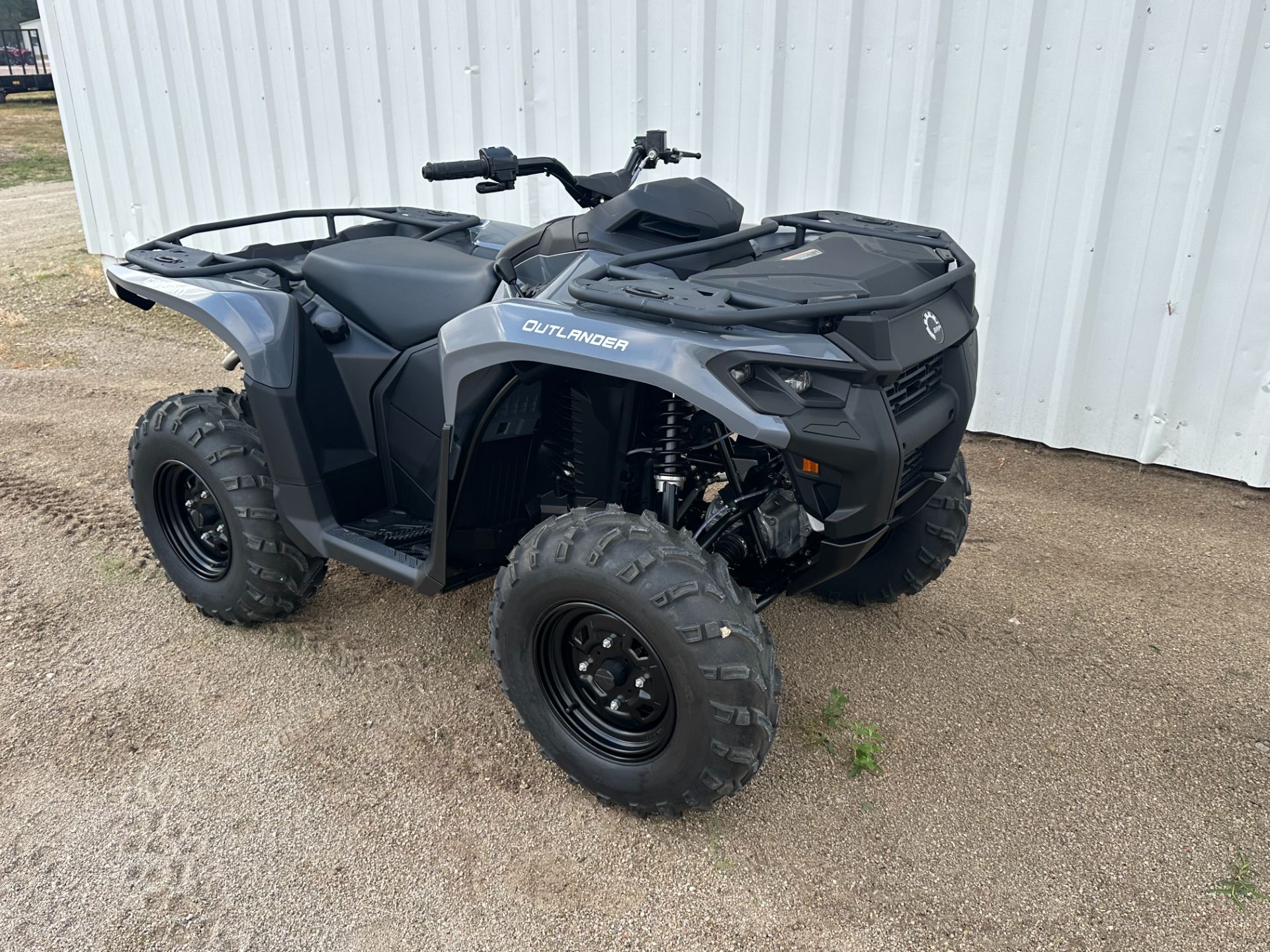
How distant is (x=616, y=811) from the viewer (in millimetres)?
2576

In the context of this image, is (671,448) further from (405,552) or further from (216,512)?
(216,512)

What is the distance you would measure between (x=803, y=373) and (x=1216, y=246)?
3054 millimetres

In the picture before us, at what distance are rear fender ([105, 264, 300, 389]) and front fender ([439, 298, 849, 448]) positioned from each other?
0.71m

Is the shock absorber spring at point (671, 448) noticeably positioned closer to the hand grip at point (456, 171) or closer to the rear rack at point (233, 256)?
the hand grip at point (456, 171)

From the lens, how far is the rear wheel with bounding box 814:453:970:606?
305 centimetres

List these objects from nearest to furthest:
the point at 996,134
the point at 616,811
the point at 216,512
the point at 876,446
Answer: the point at 876,446
the point at 616,811
the point at 216,512
the point at 996,134

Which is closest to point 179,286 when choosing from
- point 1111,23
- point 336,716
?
point 336,716

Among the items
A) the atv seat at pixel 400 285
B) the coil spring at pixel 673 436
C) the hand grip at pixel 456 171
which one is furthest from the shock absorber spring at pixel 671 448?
the hand grip at pixel 456 171

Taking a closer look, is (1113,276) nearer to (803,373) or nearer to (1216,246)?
(1216,246)

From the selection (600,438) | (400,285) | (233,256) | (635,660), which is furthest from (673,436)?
(233,256)

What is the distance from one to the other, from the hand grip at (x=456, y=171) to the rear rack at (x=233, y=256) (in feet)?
2.30

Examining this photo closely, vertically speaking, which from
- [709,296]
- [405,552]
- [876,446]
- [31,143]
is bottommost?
[31,143]

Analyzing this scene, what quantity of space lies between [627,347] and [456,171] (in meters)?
0.80

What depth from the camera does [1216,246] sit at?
4.23 meters
